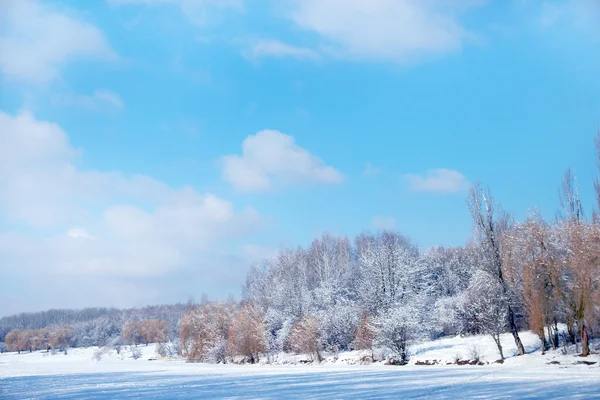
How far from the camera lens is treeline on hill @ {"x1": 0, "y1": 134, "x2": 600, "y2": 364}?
3550 centimetres

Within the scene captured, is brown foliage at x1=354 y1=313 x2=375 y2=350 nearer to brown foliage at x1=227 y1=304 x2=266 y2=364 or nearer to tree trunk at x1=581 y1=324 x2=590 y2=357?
brown foliage at x1=227 y1=304 x2=266 y2=364

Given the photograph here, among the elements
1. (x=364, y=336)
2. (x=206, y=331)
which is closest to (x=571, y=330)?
(x=364, y=336)

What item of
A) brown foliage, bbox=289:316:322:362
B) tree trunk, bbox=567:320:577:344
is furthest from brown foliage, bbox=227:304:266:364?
tree trunk, bbox=567:320:577:344

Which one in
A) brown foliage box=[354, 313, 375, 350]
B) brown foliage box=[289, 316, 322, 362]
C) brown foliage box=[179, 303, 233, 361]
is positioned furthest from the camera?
brown foliage box=[179, 303, 233, 361]

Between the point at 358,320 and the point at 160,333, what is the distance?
296 feet

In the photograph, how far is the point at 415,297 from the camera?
53.4 metres

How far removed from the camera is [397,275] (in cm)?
5559

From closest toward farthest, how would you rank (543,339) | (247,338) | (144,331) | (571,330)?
(571,330) → (543,339) → (247,338) → (144,331)

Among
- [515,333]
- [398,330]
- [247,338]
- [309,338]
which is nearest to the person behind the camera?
[515,333]

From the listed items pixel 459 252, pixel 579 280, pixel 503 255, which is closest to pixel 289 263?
pixel 459 252

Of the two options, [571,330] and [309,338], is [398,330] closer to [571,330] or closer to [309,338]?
[309,338]

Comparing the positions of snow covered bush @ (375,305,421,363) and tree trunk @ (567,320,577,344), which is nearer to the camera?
tree trunk @ (567,320,577,344)

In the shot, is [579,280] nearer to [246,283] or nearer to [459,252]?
[459,252]

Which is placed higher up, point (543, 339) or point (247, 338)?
point (247, 338)
